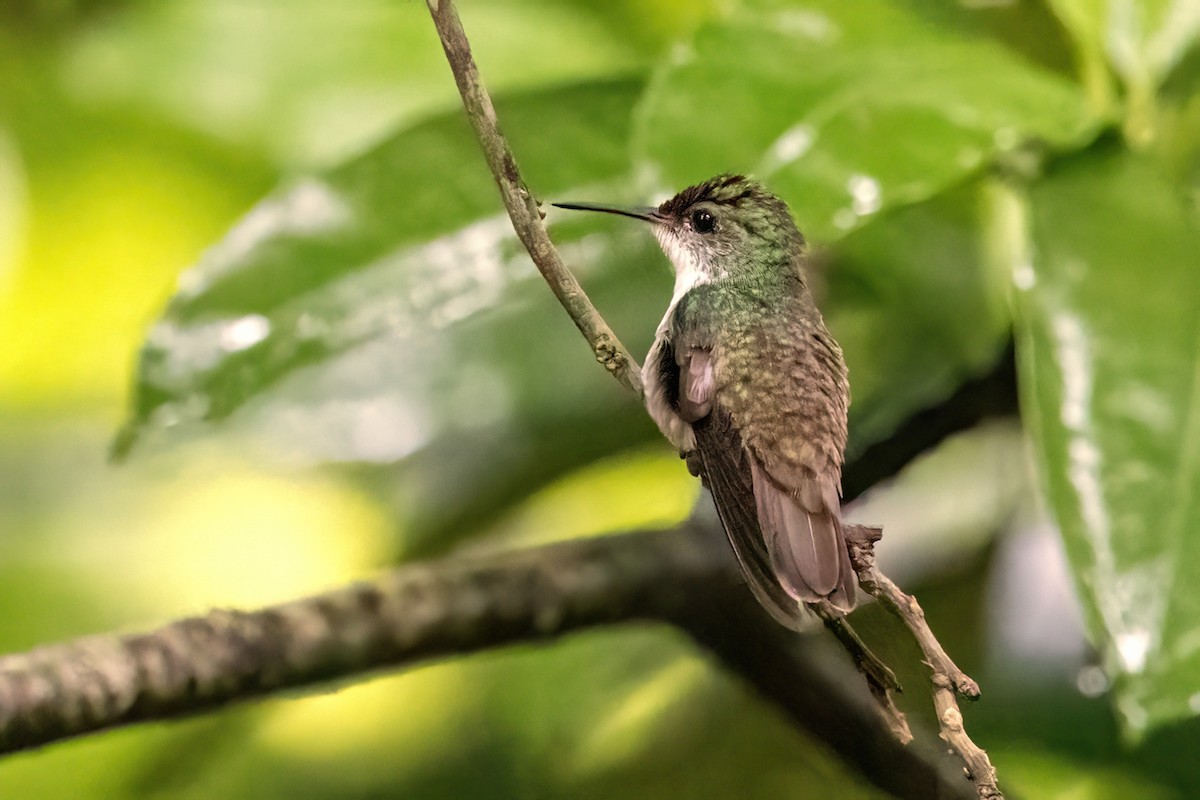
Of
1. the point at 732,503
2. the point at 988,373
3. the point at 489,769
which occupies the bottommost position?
the point at 489,769

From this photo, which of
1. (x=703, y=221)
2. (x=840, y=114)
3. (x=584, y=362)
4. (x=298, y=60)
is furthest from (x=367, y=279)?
(x=298, y=60)

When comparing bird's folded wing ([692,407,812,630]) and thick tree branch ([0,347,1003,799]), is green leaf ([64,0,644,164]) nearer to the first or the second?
thick tree branch ([0,347,1003,799])

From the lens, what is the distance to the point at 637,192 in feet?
1.29

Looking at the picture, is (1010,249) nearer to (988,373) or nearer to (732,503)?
(988,373)

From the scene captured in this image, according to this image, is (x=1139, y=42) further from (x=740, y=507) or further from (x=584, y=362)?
(x=740, y=507)

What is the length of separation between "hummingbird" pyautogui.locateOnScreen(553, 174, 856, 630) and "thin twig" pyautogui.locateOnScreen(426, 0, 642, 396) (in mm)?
11

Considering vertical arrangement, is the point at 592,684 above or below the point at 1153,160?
below

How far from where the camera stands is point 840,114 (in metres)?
0.45

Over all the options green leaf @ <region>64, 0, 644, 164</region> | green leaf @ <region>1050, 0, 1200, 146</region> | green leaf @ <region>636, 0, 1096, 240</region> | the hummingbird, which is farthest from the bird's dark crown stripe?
green leaf @ <region>64, 0, 644, 164</region>

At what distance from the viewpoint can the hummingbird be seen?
0.18 metres

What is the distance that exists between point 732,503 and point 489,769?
486 mm

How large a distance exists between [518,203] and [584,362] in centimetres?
41

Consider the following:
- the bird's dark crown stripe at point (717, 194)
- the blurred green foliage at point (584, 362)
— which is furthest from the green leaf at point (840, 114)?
the bird's dark crown stripe at point (717, 194)

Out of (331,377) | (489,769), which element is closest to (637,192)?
(331,377)
